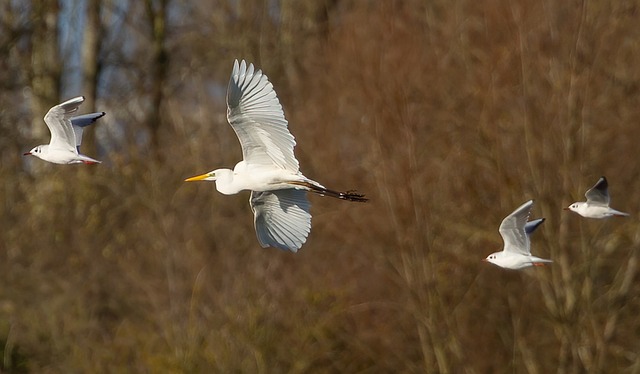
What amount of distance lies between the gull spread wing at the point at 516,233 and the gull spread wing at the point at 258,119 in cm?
191

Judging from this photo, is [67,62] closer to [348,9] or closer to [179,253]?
[348,9]

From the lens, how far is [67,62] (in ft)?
137

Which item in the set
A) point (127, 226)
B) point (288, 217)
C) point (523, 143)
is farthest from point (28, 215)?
point (288, 217)

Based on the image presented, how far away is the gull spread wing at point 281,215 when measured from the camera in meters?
14.3

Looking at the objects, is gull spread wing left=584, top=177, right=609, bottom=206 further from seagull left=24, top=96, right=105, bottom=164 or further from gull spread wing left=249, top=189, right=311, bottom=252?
seagull left=24, top=96, right=105, bottom=164

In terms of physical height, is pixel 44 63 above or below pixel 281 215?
above

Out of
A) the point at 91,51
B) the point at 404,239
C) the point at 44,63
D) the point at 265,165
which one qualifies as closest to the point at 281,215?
the point at 265,165

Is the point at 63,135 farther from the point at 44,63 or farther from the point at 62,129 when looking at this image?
the point at 44,63

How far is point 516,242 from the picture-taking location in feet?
47.6

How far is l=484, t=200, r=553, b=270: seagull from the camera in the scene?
46.6 feet

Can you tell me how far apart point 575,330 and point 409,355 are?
2.92 meters

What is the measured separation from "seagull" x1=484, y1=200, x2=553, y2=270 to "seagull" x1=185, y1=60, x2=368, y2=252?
4.17ft

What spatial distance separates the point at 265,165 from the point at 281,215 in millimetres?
893

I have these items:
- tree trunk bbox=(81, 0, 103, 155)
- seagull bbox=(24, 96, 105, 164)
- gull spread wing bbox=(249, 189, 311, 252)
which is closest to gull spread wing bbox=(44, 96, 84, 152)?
seagull bbox=(24, 96, 105, 164)
